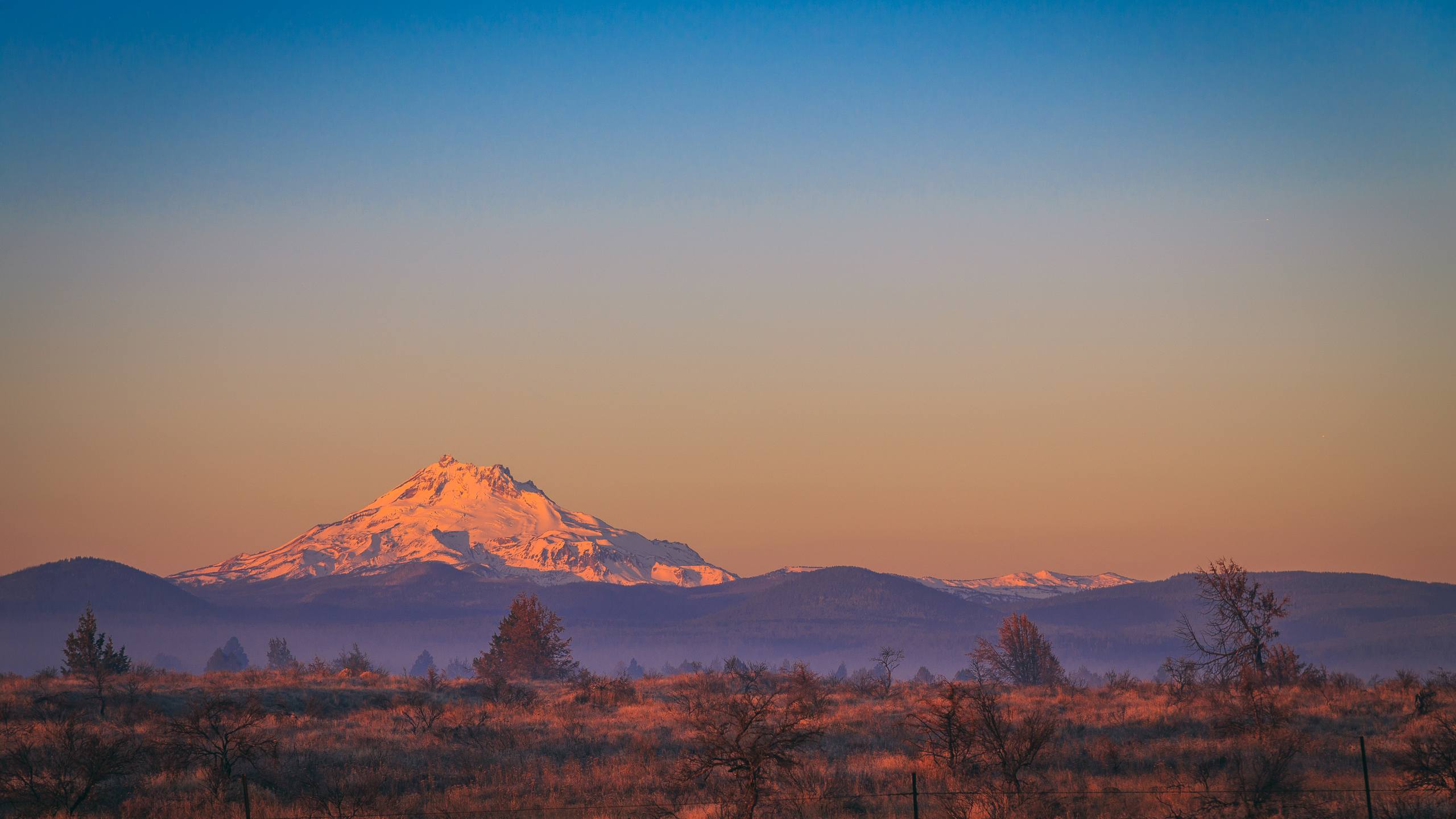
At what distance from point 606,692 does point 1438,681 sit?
107ft

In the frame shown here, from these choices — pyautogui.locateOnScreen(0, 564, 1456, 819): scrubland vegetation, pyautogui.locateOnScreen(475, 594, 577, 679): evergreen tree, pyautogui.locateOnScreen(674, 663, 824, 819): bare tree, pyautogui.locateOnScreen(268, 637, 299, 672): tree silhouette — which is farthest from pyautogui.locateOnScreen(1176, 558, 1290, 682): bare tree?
pyautogui.locateOnScreen(268, 637, 299, 672): tree silhouette

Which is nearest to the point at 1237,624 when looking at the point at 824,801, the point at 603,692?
the point at 603,692

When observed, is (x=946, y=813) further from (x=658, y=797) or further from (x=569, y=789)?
(x=569, y=789)

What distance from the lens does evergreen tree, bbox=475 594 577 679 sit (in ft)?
288

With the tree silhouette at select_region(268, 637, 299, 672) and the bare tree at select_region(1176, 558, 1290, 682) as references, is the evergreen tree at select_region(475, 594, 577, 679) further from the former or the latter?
the tree silhouette at select_region(268, 637, 299, 672)

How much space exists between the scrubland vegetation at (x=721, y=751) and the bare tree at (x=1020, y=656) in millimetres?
34082

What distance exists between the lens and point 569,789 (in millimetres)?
28969

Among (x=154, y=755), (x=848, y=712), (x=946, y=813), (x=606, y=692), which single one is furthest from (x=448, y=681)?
(x=946, y=813)

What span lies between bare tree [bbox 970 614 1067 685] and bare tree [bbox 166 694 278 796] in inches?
2203

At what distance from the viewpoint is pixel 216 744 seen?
31938mm

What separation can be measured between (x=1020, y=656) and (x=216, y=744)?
67.9 metres

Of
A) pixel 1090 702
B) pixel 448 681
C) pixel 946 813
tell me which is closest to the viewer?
pixel 946 813

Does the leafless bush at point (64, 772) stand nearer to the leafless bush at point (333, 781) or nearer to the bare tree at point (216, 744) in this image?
the bare tree at point (216, 744)

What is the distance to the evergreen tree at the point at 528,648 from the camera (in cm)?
8781
